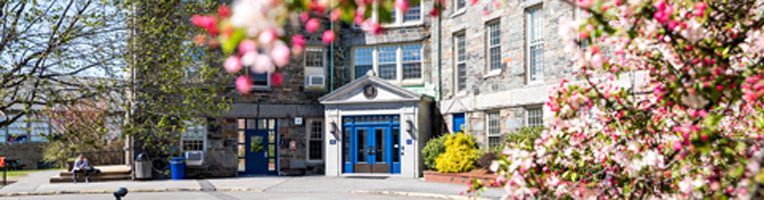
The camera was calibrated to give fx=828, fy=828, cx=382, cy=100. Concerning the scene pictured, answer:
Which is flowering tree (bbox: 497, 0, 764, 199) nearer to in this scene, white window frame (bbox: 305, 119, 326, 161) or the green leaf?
the green leaf

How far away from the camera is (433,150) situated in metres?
26.8

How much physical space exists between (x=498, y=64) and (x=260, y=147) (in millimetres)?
10289

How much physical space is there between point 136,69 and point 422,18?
16.0 m

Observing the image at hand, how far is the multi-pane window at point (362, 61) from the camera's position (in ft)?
102

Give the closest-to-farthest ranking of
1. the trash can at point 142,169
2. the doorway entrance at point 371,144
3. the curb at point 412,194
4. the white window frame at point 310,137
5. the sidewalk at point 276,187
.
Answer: the curb at point 412,194
the sidewalk at point 276,187
the trash can at point 142,169
the doorway entrance at point 371,144
the white window frame at point 310,137

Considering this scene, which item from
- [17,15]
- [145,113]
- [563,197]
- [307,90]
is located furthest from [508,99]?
[563,197]

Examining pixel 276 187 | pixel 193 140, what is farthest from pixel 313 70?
pixel 276 187

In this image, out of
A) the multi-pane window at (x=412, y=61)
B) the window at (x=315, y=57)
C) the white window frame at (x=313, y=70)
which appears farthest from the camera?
the window at (x=315, y=57)

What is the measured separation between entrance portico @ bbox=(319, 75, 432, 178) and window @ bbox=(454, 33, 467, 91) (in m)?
1.44

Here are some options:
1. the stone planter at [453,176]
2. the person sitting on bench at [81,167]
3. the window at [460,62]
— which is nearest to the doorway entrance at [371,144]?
the window at [460,62]

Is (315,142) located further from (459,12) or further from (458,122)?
(459,12)

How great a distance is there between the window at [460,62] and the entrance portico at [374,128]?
1443 mm

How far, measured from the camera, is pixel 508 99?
24.2 m

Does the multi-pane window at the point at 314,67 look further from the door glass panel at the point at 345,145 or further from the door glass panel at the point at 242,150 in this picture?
the door glass panel at the point at 242,150
